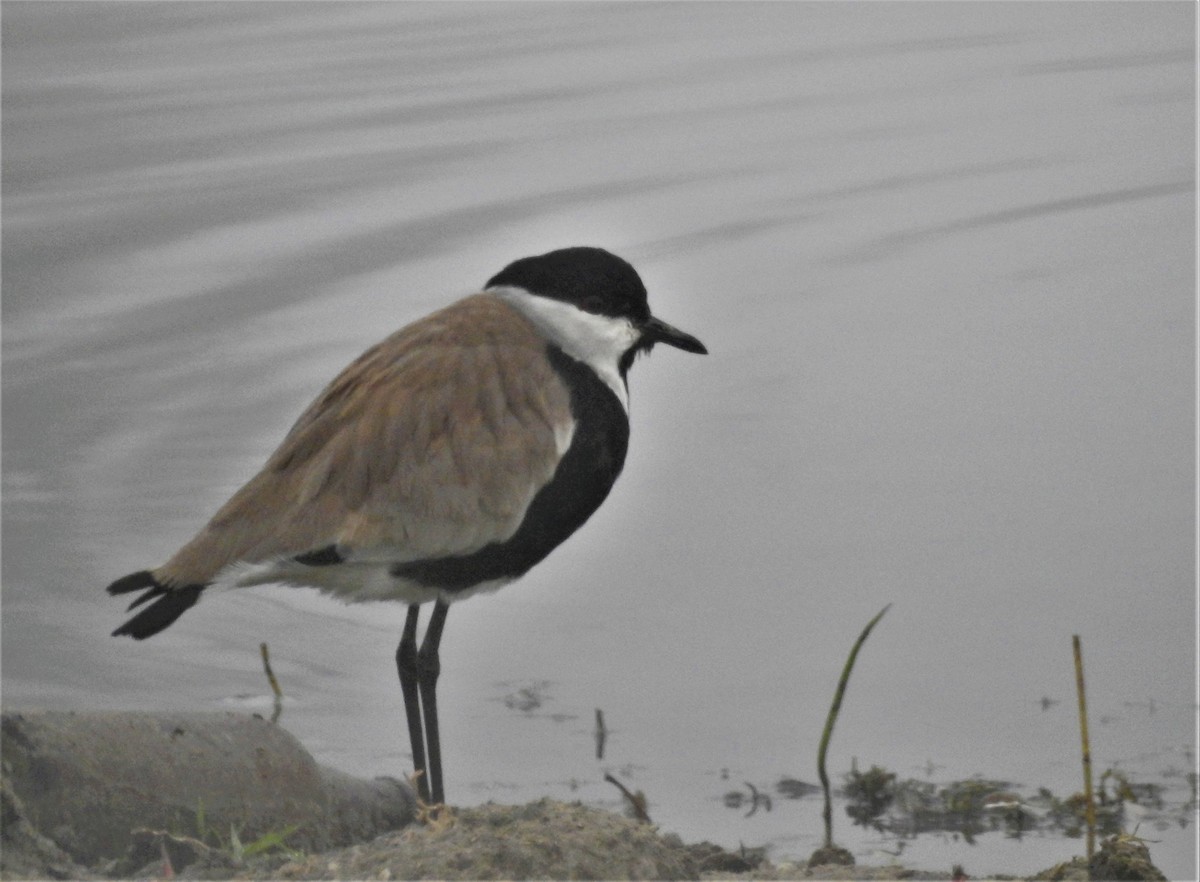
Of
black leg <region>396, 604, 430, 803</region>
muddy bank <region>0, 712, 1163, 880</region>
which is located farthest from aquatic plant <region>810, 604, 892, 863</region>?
black leg <region>396, 604, 430, 803</region>

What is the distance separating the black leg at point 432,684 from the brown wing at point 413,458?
1.11 feet

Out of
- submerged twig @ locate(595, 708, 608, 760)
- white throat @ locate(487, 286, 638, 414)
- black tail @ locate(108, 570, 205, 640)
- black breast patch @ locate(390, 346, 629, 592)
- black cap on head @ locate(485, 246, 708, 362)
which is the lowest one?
submerged twig @ locate(595, 708, 608, 760)

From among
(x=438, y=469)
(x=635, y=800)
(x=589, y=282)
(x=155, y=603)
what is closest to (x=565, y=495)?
(x=438, y=469)

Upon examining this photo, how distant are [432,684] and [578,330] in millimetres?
901

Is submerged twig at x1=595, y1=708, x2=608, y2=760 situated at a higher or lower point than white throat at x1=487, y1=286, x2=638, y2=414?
lower

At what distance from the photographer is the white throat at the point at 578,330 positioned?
4.84 meters

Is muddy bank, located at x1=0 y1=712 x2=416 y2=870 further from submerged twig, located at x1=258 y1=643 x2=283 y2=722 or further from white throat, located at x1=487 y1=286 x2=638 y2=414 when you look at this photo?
white throat, located at x1=487 y1=286 x2=638 y2=414

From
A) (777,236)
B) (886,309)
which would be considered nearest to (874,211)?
(777,236)

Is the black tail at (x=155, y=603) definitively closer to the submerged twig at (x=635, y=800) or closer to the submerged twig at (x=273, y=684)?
the submerged twig at (x=635, y=800)

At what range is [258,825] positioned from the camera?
4.61 metres

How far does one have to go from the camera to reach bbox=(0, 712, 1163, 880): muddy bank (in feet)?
12.9

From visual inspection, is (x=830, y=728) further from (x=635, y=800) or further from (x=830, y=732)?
(x=635, y=800)

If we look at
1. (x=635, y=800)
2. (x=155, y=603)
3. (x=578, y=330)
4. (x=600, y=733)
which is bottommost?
(x=635, y=800)

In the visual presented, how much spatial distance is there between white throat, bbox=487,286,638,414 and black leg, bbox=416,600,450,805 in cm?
65
